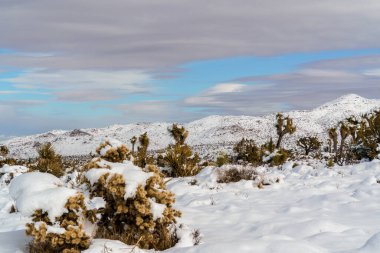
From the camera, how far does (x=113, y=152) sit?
7902 mm

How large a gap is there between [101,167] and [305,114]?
127309 millimetres

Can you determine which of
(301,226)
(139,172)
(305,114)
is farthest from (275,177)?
(305,114)

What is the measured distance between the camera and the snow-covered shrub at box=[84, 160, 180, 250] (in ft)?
20.3

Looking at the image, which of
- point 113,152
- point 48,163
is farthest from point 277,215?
point 48,163

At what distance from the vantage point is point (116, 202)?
6348 millimetres

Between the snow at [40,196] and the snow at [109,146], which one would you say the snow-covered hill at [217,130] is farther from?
the snow at [40,196]

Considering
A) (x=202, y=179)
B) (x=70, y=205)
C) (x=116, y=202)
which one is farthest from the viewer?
(x=202, y=179)

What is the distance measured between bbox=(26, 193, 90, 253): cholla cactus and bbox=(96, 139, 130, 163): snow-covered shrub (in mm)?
1965

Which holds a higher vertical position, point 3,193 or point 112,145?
point 112,145

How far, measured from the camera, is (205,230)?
753cm

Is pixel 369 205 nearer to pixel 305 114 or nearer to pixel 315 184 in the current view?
pixel 315 184

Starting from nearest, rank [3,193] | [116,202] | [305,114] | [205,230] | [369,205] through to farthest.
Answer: [116,202] → [205,230] → [369,205] → [3,193] → [305,114]

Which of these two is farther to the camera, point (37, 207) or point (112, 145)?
point (112, 145)

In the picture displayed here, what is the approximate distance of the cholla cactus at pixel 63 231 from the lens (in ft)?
18.2
